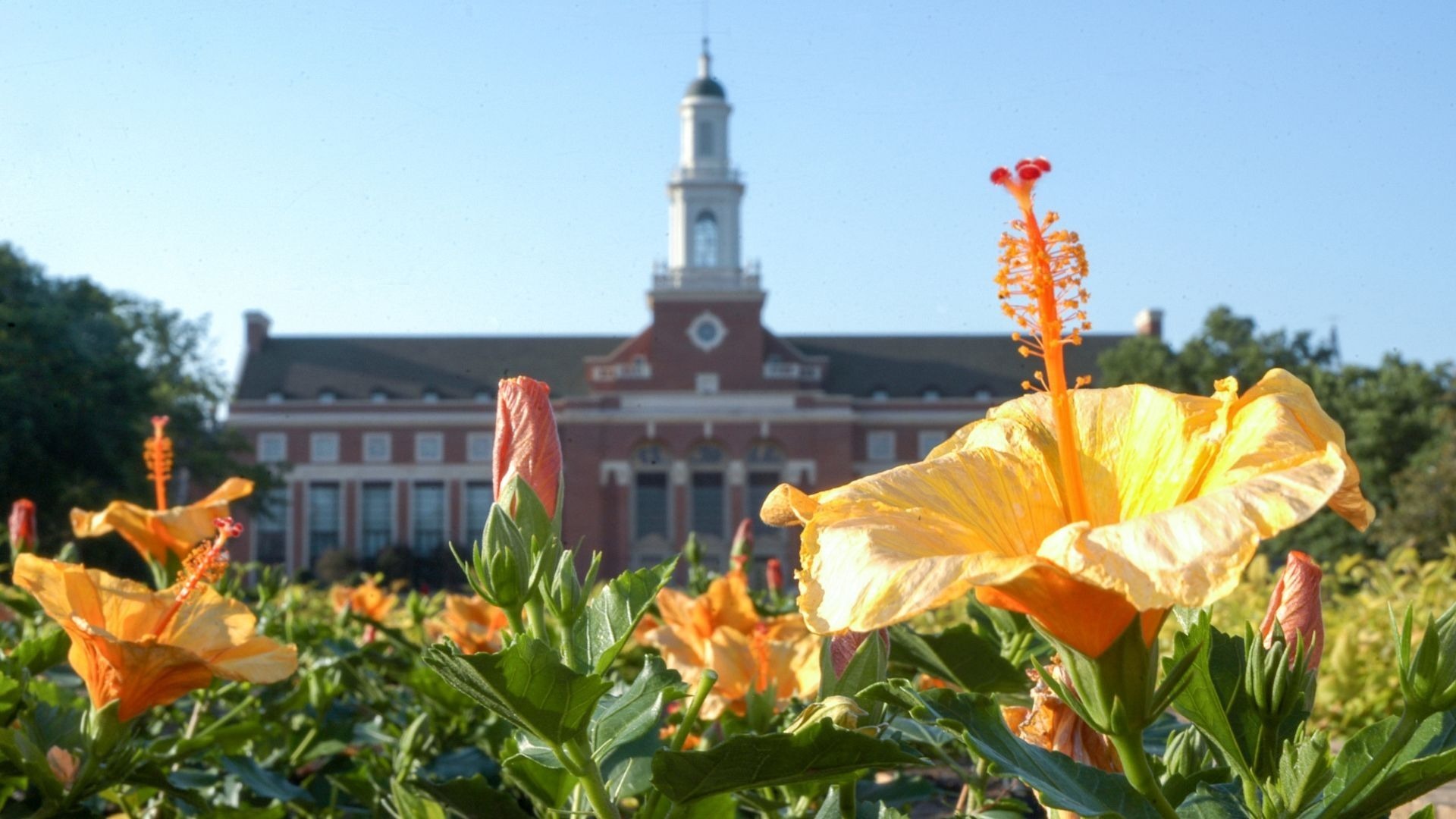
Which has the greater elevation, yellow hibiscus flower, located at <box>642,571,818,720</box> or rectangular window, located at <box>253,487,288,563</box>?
yellow hibiscus flower, located at <box>642,571,818,720</box>

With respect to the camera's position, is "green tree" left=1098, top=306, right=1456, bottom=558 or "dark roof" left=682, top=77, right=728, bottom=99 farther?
"dark roof" left=682, top=77, right=728, bottom=99

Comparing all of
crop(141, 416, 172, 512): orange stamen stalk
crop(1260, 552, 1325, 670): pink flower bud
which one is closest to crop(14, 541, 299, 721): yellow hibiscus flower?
crop(141, 416, 172, 512): orange stamen stalk

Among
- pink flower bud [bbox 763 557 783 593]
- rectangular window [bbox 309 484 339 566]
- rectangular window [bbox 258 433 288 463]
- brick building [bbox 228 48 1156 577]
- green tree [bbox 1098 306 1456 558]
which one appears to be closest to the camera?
pink flower bud [bbox 763 557 783 593]

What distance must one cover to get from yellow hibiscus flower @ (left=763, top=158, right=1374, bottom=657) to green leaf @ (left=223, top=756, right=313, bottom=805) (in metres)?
0.98

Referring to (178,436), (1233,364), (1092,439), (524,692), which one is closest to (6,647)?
(524,692)

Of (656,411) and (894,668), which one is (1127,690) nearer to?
(894,668)

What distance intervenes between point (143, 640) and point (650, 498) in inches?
1584

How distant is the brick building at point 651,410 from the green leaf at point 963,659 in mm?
36907

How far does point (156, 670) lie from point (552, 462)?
1.91ft

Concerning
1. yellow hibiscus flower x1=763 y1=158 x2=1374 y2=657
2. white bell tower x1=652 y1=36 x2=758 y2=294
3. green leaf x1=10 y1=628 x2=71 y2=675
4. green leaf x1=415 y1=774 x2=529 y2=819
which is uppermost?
white bell tower x1=652 y1=36 x2=758 y2=294

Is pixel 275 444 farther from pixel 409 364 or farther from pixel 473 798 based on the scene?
pixel 473 798

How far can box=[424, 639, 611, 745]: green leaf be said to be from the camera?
2.98 feet

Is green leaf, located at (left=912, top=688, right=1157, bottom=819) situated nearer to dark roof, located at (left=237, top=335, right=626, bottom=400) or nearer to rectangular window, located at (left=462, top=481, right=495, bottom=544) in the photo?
dark roof, located at (left=237, top=335, right=626, bottom=400)

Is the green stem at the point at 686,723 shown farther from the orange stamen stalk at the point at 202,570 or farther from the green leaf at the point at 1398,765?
the orange stamen stalk at the point at 202,570
